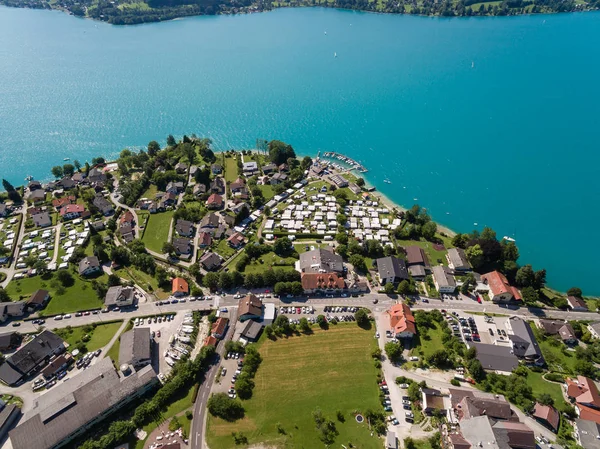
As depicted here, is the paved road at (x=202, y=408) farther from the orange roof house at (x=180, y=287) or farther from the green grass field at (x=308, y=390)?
the orange roof house at (x=180, y=287)

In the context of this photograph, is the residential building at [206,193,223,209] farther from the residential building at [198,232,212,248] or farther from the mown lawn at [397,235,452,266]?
Answer: the mown lawn at [397,235,452,266]

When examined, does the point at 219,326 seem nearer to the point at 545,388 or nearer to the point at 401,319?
the point at 401,319

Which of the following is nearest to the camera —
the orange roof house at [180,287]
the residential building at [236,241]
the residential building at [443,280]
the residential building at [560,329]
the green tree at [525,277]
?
the residential building at [560,329]

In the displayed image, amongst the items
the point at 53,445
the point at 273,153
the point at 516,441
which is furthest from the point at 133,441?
the point at 273,153

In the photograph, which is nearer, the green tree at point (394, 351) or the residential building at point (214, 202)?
the green tree at point (394, 351)

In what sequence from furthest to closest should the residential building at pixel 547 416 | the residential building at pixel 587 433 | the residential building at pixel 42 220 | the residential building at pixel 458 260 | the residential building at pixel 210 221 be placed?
the residential building at pixel 42 220 → the residential building at pixel 210 221 → the residential building at pixel 458 260 → the residential building at pixel 547 416 → the residential building at pixel 587 433

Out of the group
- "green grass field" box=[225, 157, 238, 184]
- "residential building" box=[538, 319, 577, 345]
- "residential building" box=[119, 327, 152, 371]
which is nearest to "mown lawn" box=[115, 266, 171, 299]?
"residential building" box=[119, 327, 152, 371]

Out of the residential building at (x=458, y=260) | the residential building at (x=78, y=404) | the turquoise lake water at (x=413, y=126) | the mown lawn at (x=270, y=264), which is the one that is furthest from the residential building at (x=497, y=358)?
the residential building at (x=78, y=404)
